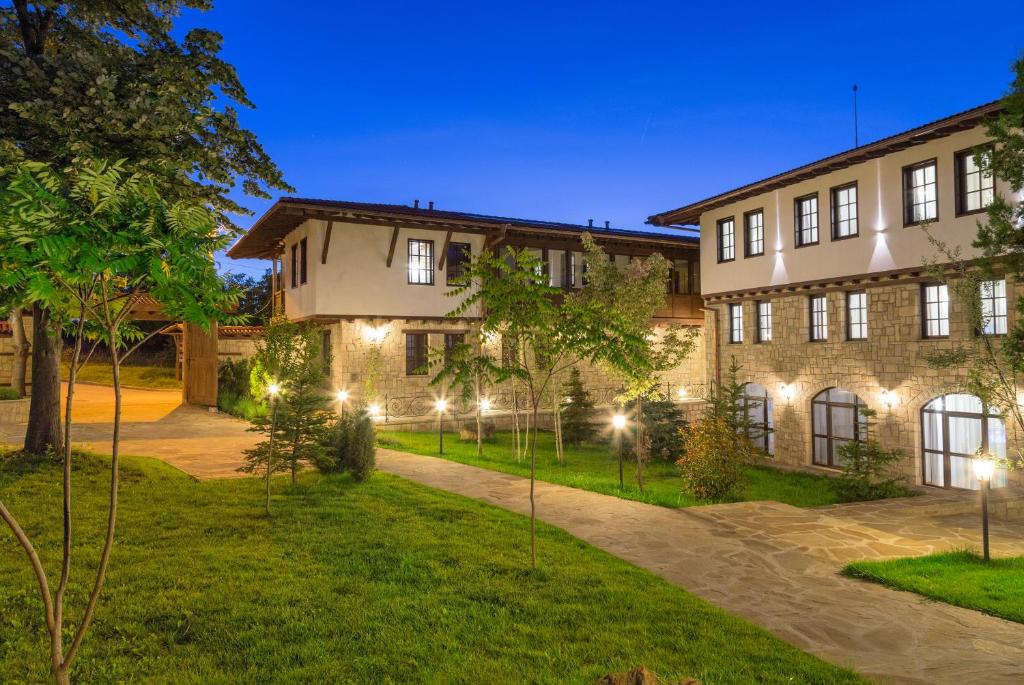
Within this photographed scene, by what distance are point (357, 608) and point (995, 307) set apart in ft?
46.6

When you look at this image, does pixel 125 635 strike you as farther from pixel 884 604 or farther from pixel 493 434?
pixel 493 434

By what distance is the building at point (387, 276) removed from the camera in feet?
70.1

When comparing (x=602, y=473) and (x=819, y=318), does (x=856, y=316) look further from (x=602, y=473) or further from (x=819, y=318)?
(x=602, y=473)

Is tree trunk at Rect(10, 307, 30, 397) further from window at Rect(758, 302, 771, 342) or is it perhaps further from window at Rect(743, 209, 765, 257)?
window at Rect(758, 302, 771, 342)

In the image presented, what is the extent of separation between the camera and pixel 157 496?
1030cm

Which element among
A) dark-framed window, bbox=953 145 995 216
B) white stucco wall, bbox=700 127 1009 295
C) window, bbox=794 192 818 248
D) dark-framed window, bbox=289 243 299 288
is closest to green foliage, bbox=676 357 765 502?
white stucco wall, bbox=700 127 1009 295

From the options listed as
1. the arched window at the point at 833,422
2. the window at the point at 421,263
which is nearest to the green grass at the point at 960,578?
the arched window at the point at 833,422

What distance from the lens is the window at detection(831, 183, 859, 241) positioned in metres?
16.7

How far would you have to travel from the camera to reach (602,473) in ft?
53.9

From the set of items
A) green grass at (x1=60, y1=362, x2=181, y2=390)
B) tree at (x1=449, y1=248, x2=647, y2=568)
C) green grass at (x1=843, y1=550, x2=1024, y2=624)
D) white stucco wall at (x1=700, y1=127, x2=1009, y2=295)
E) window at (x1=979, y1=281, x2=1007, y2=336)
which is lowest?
green grass at (x1=843, y1=550, x2=1024, y2=624)

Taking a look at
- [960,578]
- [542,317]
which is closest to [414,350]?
[542,317]

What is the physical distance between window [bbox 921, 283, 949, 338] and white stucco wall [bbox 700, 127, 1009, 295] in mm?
774

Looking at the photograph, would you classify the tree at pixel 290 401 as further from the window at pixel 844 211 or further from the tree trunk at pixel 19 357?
the tree trunk at pixel 19 357

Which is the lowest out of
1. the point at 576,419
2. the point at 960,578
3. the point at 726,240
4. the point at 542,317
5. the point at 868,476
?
the point at 960,578
